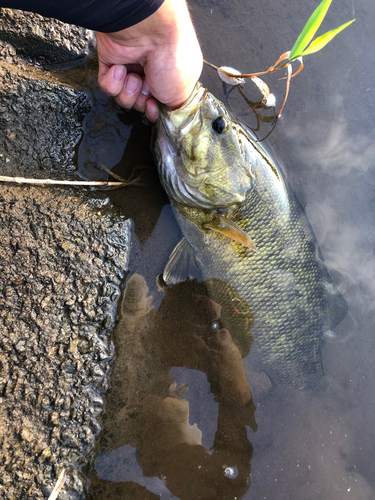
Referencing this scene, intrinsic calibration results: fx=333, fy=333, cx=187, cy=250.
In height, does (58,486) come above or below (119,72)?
below

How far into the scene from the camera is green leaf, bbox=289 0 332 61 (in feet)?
6.61

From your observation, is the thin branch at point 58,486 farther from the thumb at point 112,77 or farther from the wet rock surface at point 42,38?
the wet rock surface at point 42,38

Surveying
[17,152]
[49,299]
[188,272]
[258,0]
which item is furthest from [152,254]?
[258,0]

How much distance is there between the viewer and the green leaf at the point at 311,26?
201 centimetres

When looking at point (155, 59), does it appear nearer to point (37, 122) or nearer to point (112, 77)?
point (112, 77)

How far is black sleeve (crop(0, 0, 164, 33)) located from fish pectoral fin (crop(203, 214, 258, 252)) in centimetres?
132

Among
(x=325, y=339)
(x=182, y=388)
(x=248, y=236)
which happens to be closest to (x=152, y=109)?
(x=248, y=236)

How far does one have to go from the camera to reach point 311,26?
213 cm

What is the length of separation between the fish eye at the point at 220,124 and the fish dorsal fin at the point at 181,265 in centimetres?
87

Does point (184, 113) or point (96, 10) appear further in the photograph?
point (184, 113)

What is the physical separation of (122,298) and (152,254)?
16.6 inches

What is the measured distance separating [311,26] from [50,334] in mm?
2532

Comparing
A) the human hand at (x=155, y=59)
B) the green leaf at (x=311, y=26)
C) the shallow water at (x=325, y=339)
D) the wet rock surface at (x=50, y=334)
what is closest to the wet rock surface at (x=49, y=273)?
the wet rock surface at (x=50, y=334)

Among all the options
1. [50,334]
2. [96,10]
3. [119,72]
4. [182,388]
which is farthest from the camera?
[182,388]
